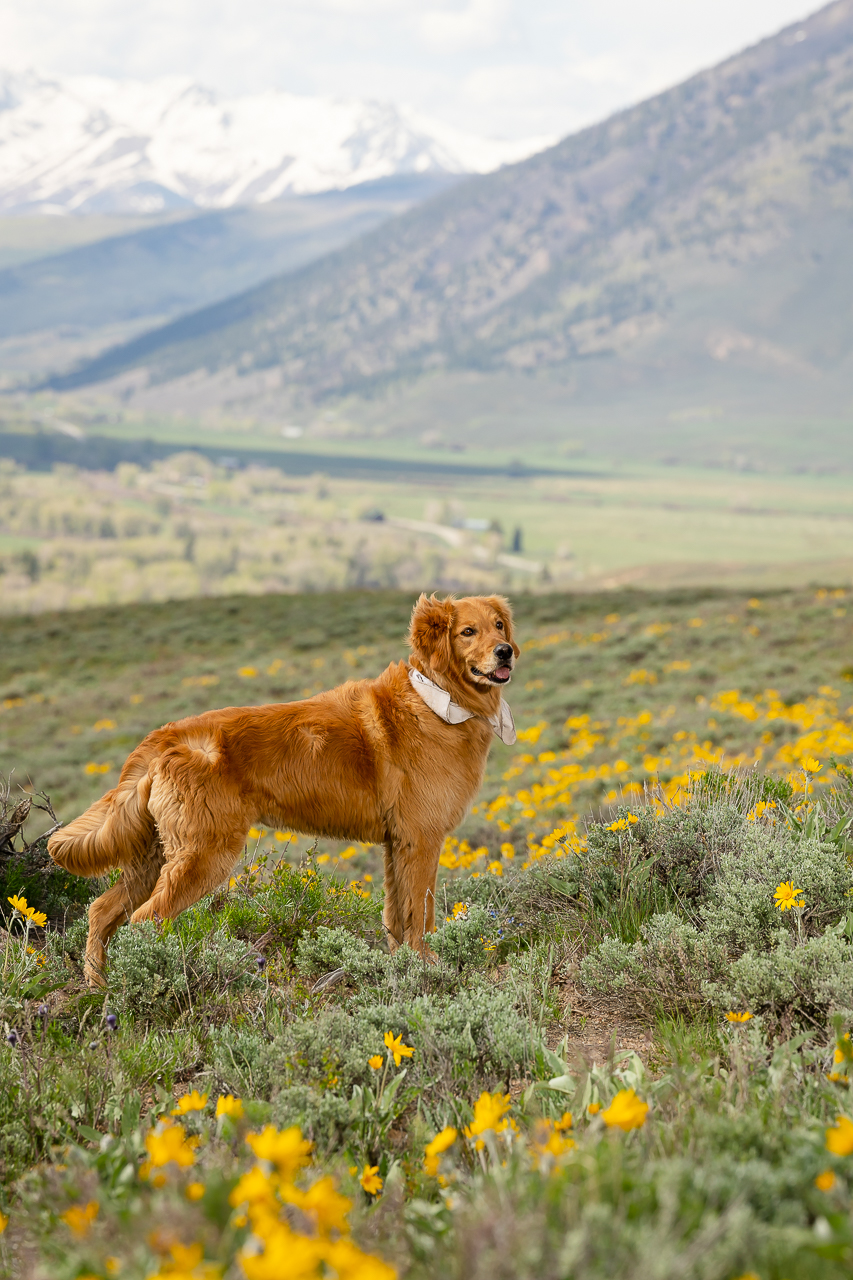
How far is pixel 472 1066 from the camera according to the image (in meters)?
2.79

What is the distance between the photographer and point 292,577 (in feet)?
302

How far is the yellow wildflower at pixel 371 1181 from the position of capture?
7.18ft

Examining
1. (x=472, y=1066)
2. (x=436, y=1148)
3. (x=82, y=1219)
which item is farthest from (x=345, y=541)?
(x=82, y=1219)

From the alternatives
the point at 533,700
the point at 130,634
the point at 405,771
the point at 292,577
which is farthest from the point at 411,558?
the point at 405,771

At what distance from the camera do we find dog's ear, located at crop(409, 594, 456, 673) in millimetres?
4570

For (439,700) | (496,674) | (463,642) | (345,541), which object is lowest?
(345,541)

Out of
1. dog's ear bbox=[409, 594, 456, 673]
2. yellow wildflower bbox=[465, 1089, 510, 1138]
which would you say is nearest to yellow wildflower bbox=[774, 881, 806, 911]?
yellow wildflower bbox=[465, 1089, 510, 1138]

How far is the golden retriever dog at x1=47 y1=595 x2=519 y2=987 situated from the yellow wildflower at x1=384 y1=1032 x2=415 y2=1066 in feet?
3.87

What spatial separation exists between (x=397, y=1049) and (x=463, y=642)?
2.20m

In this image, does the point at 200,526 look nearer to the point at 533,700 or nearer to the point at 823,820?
the point at 533,700

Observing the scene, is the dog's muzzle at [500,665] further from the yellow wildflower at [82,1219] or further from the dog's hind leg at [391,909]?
the yellow wildflower at [82,1219]

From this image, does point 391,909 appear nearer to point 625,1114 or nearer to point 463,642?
point 463,642

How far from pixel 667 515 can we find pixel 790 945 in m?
192

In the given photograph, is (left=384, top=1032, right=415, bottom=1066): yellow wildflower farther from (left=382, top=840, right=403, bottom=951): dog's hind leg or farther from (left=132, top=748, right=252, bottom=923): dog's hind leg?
(left=382, top=840, right=403, bottom=951): dog's hind leg
